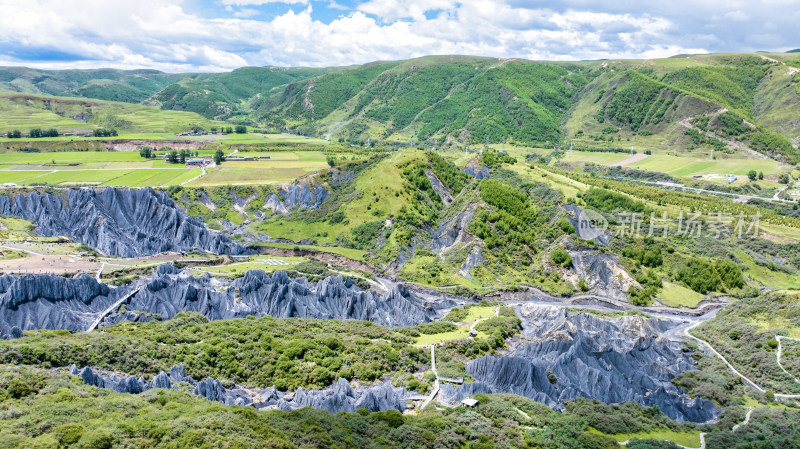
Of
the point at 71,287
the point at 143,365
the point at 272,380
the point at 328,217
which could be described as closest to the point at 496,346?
the point at 272,380

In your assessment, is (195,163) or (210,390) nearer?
(210,390)

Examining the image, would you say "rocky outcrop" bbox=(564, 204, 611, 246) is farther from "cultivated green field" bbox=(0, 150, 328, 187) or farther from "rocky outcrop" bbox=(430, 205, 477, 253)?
"cultivated green field" bbox=(0, 150, 328, 187)

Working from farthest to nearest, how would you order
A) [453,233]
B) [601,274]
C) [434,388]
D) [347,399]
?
[453,233]
[601,274]
[434,388]
[347,399]

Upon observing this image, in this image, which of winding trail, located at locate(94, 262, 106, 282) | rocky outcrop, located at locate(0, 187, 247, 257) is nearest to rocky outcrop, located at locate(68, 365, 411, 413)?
winding trail, located at locate(94, 262, 106, 282)

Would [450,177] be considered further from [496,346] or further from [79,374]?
[79,374]

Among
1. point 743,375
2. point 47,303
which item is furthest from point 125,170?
point 743,375

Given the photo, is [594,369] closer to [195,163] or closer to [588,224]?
[588,224]
